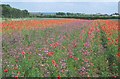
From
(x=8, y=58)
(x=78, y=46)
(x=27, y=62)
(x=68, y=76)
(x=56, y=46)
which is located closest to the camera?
(x=68, y=76)

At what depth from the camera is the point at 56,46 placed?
8844 millimetres

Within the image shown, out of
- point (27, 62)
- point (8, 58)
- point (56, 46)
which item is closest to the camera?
point (27, 62)

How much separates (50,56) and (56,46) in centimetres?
117

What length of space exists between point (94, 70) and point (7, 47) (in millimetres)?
2468

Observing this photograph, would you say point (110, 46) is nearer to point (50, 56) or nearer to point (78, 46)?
point (78, 46)

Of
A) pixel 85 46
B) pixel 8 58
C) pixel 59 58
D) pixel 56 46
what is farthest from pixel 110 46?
pixel 8 58

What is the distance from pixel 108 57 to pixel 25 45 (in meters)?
1.99

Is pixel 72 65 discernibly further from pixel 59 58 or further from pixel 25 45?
pixel 25 45

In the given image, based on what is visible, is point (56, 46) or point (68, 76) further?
point (56, 46)

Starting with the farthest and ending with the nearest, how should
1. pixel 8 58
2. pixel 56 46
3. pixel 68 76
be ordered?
pixel 56 46, pixel 8 58, pixel 68 76

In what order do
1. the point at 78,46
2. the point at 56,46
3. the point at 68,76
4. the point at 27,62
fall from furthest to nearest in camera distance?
the point at 78,46, the point at 56,46, the point at 27,62, the point at 68,76

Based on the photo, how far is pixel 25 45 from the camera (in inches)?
359

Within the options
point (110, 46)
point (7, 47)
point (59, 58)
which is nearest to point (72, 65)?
point (59, 58)

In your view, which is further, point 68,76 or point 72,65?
point 72,65
